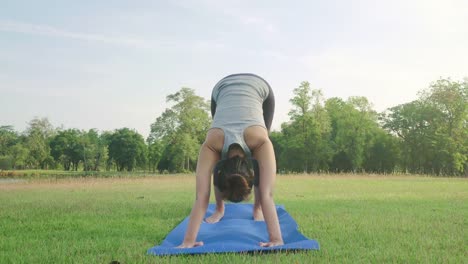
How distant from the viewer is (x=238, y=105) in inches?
189

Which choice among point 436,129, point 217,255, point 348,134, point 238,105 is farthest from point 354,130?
point 217,255

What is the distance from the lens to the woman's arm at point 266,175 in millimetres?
4203

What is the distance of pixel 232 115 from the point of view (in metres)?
4.64

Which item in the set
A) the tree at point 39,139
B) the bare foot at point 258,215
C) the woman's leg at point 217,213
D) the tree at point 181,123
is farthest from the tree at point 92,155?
the bare foot at point 258,215

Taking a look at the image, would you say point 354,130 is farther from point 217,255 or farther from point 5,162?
point 5,162

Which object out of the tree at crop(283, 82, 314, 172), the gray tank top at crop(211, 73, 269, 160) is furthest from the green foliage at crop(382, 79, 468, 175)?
the gray tank top at crop(211, 73, 269, 160)

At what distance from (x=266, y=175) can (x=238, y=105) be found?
894mm

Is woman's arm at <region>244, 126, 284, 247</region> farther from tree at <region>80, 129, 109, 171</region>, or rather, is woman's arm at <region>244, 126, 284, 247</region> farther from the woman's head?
tree at <region>80, 129, 109, 171</region>

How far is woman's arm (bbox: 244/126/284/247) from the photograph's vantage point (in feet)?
13.8

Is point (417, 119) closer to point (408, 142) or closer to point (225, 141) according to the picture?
point (408, 142)

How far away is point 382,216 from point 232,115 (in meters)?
3.70

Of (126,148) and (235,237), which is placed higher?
(126,148)

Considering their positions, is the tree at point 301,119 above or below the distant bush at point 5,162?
above

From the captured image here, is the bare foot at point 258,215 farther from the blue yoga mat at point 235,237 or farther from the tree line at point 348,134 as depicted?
the tree line at point 348,134
